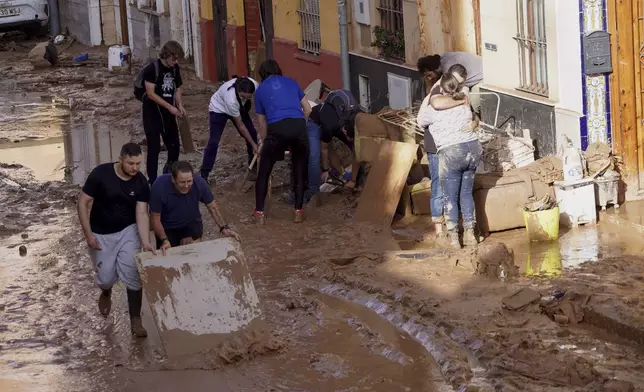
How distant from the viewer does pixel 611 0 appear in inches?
445

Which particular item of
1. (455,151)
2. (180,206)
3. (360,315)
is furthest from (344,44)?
(360,315)

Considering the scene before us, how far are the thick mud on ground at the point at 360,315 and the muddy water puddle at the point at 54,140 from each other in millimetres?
3004

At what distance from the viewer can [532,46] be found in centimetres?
1317

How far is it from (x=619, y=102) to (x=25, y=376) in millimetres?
6117

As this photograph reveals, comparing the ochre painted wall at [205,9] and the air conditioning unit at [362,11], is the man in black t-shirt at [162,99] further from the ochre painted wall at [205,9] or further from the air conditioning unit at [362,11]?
the ochre painted wall at [205,9]

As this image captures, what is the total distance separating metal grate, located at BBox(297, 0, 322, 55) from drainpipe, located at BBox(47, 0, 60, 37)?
57.5 feet

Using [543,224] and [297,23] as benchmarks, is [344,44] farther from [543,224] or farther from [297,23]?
[543,224]

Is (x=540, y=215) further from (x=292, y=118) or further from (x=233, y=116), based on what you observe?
(x=233, y=116)

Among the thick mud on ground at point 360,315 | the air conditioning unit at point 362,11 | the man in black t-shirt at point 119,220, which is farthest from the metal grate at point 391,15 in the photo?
the man in black t-shirt at point 119,220

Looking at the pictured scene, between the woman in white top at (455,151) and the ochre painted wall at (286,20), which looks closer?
the woman in white top at (455,151)

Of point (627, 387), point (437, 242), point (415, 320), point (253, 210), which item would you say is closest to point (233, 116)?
point (253, 210)

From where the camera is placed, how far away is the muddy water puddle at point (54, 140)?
16891 mm

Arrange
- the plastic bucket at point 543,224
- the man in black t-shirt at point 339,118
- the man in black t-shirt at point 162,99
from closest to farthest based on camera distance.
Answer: the plastic bucket at point 543,224, the man in black t-shirt at point 339,118, the man in black t-shirt at point 162,99

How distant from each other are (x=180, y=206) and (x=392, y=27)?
825 centimetres
